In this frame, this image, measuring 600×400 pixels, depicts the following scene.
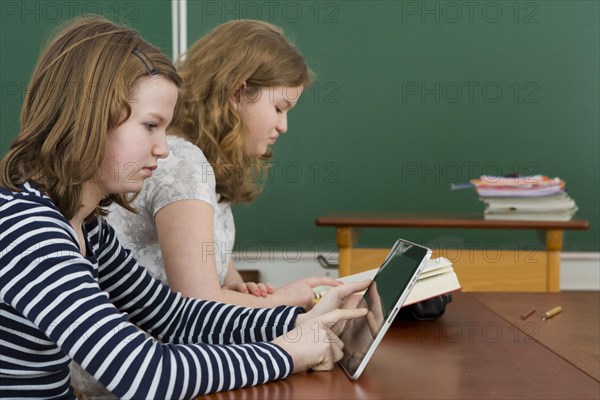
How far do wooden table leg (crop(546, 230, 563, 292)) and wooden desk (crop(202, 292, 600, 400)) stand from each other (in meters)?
1.02

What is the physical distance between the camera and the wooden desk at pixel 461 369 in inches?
37.8

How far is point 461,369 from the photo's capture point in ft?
3.50

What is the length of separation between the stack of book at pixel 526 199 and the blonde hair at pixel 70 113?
5.83 ft

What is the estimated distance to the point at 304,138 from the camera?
11.3 ft

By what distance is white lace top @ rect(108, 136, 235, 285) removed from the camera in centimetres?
155

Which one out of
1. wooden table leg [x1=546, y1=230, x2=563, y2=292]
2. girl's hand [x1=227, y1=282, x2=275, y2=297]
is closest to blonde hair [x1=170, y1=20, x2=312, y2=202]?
girl's hand [x1=227, y1=282, x2=275, y2=297]

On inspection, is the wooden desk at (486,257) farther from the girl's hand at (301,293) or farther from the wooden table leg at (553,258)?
the girl's hand at (301,293)

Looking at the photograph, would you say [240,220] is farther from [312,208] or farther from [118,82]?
[118,82]

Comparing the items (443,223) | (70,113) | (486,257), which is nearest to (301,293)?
(70,113)

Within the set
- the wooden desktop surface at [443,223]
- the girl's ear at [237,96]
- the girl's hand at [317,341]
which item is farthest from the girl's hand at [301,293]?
the wooden desktop surface at [443,223]

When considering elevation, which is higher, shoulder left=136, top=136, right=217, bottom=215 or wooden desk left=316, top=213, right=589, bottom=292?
shoulder left=136, top=136, right=217, bottom=215

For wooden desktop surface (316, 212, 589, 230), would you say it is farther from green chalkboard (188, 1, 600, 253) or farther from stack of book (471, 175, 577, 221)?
green chalkboard (188, 1, 600, 253)

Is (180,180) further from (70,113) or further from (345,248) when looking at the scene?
(345,248)

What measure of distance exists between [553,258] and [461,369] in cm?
146
